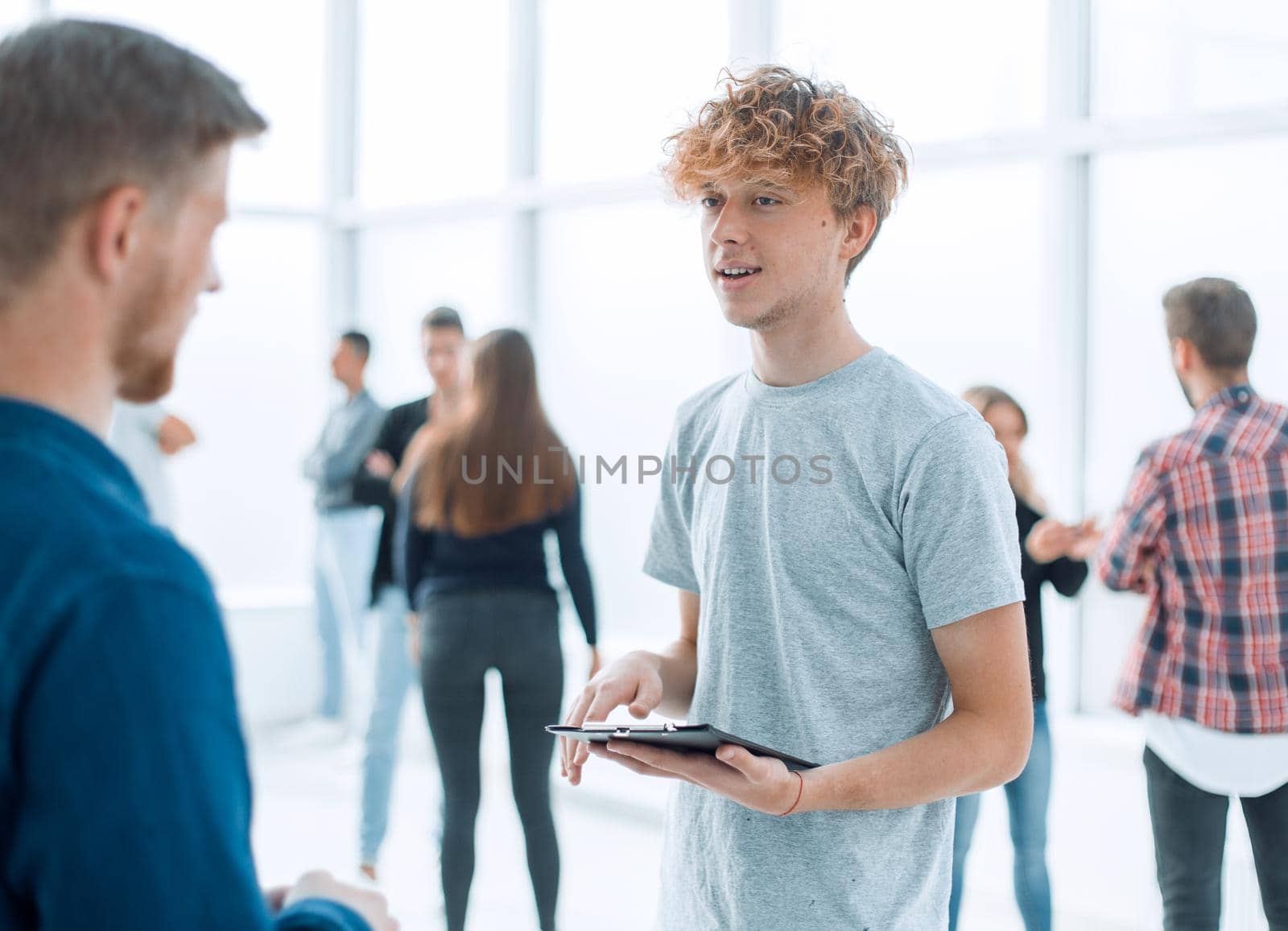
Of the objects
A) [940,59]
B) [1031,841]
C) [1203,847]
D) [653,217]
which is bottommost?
[1031,841]

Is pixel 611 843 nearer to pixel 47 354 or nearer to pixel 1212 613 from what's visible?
pixel 1212 613

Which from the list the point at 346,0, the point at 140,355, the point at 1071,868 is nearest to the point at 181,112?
the point at 140,355

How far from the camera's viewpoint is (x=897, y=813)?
125 centimetres

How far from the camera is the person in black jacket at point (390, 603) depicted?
3.60 meters

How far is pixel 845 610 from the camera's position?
1.25 metres

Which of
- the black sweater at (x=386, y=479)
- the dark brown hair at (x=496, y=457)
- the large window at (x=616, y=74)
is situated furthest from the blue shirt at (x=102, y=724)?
the large window at (x=616, y=74)

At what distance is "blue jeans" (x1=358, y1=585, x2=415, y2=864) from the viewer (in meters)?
3.59

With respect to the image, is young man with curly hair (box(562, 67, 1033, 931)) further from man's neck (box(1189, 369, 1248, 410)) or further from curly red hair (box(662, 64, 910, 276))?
man's neck (box(1189, 369, 1248, 410))

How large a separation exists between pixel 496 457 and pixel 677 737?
1.84 meters

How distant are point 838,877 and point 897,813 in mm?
94

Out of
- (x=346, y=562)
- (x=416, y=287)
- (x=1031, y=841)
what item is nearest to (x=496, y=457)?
(x=1031, y=841)

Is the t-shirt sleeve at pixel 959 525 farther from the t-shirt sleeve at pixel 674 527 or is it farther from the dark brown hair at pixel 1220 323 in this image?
the dark brown hair at pixel 1220 323

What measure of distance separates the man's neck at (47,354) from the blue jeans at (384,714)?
2970mm

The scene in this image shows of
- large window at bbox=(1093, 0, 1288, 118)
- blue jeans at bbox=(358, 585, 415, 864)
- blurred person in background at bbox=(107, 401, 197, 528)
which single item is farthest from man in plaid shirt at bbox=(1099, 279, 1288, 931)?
blurred person in background at bbox=(107, 401, 197, 528)
